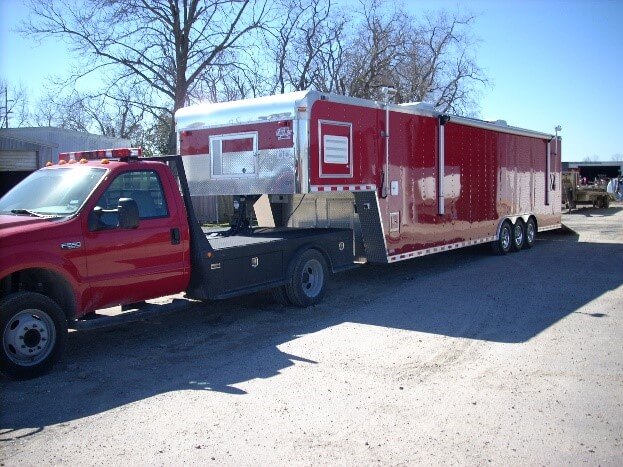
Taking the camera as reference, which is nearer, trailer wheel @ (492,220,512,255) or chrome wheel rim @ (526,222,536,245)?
trailer wheel @ (492,220,512,255)

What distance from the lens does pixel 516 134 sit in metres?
16.0

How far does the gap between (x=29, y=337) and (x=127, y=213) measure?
1537 mm

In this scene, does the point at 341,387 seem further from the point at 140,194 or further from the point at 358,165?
the point at 358,165

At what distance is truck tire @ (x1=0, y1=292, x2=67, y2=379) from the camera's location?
5.93 m

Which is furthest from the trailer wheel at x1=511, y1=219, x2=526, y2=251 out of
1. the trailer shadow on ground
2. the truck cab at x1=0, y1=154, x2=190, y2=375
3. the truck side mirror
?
the trailer shadow on ground

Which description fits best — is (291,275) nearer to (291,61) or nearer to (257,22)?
(257,22)

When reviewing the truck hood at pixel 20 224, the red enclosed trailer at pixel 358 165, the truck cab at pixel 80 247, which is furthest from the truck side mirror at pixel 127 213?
the red enclosed trailer at pixel 358 165

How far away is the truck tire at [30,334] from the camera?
19.4ft

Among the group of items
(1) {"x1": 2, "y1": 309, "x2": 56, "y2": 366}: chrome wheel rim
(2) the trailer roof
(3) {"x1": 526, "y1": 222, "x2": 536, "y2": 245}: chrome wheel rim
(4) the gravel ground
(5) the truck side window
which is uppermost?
(2) the trailer roof

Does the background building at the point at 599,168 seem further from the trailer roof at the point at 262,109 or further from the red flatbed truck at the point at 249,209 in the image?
the trailer roof at the point at 262,109

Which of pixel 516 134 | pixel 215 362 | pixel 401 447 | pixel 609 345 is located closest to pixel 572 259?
pixel 516 134

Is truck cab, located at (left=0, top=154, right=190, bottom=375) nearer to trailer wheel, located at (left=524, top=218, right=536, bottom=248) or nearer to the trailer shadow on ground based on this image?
trailer wheel, located at (left=524, top=218, right=536, bottom=248)

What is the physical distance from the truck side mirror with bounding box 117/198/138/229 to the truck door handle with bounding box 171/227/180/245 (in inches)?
29.6

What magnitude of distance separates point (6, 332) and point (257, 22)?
24238mm
